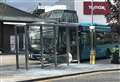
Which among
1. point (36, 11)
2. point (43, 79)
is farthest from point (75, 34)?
point (36, 11)

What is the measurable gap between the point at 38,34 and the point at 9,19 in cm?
2287

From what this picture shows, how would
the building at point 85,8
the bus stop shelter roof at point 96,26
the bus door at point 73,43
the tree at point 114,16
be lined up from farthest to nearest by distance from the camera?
the building at point 85,8, the bus stop shelter roof at point 96,26, the tree at point 114,16, the bus door at point 73,43

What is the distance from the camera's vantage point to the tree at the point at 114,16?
3142cm

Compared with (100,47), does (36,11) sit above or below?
above

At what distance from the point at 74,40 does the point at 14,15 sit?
22.0m

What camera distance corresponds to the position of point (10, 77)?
20.4 meters

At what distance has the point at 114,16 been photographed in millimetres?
31703

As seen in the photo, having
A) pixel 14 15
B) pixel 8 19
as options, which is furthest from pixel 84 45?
pixel 14 15

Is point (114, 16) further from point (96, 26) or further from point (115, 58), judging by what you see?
point (96, 26)

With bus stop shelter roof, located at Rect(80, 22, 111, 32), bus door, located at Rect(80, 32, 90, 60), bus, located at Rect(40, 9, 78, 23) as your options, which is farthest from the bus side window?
bus, located at Rect(40, 9, 78, 23)

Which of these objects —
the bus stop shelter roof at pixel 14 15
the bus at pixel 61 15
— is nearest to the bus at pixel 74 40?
the bus at pixel 61 15

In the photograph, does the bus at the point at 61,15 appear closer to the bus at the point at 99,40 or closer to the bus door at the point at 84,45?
the bus at the point at 99,40

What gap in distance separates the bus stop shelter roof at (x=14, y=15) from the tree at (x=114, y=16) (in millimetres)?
19237

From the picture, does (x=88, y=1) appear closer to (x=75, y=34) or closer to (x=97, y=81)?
(x=75, y=34)
